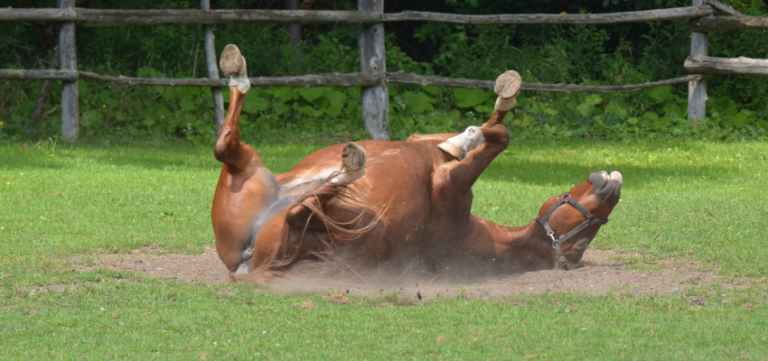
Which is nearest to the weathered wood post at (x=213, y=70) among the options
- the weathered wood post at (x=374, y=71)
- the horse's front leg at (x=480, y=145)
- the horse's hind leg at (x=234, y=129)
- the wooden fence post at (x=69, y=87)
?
the wooden fence post at (x=69, y=87)

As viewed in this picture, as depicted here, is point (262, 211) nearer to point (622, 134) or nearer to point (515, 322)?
point (515, 322)

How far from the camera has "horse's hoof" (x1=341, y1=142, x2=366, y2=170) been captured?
345cm

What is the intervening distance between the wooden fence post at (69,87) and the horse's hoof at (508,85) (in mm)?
6596

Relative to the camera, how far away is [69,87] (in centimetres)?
923

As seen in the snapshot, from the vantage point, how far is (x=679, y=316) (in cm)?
333

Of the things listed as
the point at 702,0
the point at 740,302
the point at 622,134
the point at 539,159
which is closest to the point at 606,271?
the point at 740,302

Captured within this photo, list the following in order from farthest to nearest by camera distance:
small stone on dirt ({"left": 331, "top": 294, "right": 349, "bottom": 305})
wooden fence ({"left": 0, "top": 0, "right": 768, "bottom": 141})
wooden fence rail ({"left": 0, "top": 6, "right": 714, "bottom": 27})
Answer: wooden fence ({"left": 0, "top": 0, "right": 768, "bottom": 141})
wooden fence rail ({"left": 0, "top": 6, "right": 714, "bottom": 27})
small stone on dirt ({"left": 331, "top": 294, "right": 349, "bottom": 305})

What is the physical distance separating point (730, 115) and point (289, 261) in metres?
8.62

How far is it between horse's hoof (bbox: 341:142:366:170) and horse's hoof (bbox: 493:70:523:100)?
0.95 metres

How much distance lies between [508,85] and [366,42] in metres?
6.19

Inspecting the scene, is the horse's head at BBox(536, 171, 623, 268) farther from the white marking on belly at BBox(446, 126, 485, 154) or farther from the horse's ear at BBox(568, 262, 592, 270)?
the white marking on belly at BBox(446, 126, 485, 154)

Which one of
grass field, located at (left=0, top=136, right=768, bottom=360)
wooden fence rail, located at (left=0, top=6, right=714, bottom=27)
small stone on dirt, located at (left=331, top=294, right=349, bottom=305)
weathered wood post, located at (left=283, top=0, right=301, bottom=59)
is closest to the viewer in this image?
grass field, located at (left=0, top=136, right=768, bottom=360)

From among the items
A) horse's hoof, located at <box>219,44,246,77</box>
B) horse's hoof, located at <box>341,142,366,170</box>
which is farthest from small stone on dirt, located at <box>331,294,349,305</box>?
horse's hoof, located at <box>219,44,246,77</box>

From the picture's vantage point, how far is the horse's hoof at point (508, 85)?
405 centimetres
